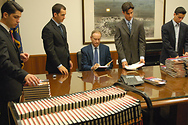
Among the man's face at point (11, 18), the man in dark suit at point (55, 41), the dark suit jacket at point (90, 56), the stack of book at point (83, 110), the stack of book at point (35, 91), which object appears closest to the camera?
the stack of book at point (83, 110)

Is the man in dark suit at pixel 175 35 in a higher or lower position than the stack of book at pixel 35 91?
higher

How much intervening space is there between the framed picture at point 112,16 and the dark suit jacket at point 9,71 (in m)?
2.87

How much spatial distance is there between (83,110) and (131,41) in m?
2.32

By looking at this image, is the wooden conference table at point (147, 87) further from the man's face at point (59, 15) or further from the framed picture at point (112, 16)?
the framed picture at point (112, 16)

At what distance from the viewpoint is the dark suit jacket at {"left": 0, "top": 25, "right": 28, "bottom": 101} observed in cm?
156

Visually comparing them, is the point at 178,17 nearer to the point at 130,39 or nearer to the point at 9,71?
the point at 130,39

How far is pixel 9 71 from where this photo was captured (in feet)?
5.17

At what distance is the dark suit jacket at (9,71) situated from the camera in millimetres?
1561

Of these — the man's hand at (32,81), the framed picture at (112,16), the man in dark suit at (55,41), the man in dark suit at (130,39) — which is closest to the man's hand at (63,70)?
the man in dark suit at (55,41)

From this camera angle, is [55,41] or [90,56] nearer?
[55,41]

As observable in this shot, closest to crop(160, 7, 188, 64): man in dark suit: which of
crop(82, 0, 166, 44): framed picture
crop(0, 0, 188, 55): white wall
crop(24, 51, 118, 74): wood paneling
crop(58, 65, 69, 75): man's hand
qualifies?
crop(82, 0, 166, 44): framed picture

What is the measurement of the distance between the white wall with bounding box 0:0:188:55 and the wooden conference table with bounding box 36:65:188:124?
2.03 meters

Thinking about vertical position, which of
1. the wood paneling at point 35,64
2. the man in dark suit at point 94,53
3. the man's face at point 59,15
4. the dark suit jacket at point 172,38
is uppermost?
the man's face at point 59,15

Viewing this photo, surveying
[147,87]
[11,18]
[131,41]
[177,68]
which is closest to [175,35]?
[131,41]
